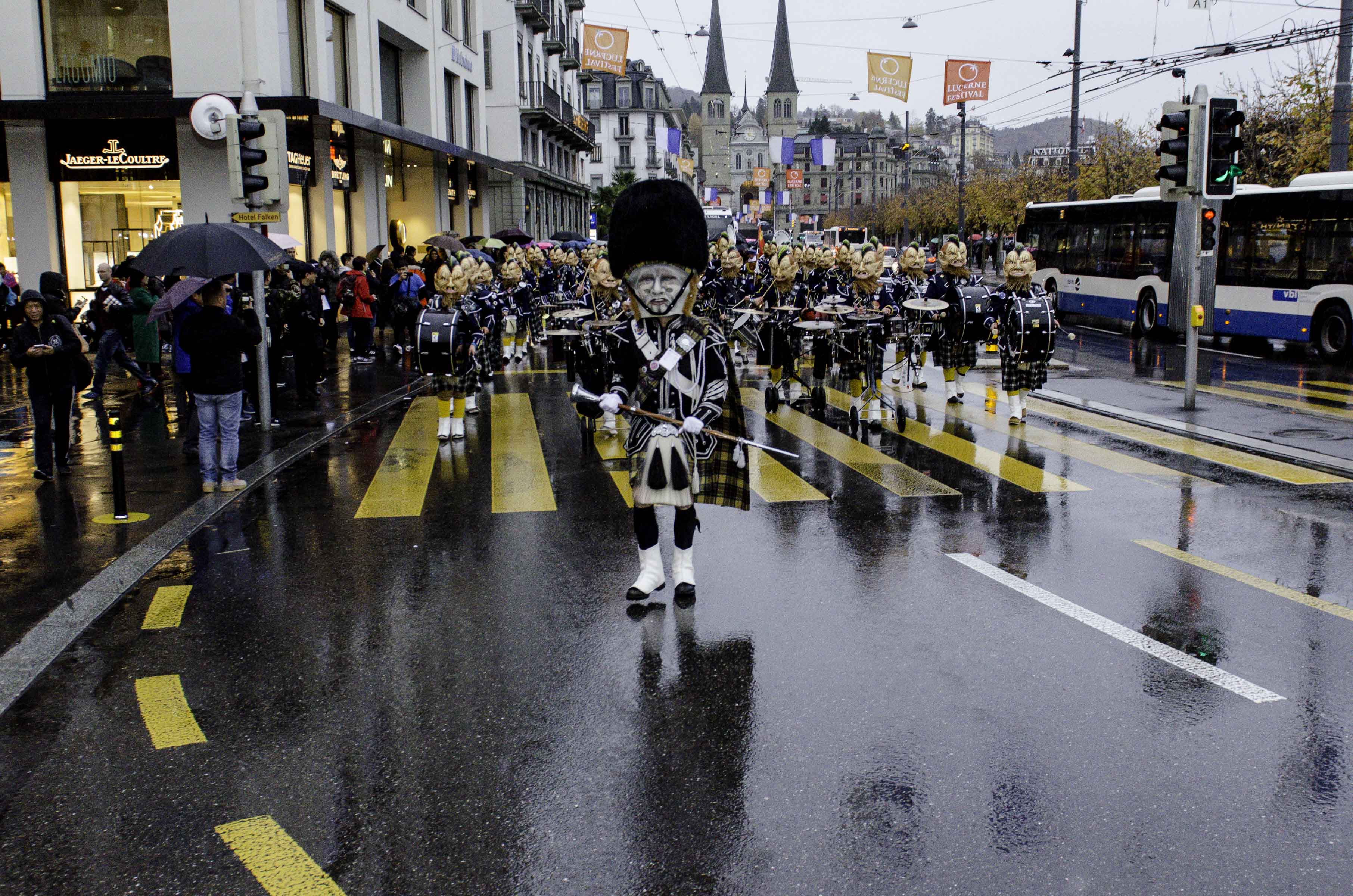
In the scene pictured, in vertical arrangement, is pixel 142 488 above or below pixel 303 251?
below

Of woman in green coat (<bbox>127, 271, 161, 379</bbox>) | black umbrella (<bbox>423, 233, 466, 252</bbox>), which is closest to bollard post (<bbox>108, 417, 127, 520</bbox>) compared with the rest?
woman in green coat (<bbox>127, 271, 161, 379</bbox>)

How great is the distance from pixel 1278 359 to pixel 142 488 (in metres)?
18.2

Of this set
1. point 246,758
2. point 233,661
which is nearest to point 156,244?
point 233,661

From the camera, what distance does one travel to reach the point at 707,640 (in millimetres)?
6055

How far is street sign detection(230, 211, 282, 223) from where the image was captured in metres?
12.4

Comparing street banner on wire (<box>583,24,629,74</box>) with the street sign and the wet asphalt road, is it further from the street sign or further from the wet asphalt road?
the wet asphalt road

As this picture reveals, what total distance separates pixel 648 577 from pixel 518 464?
4.59 meters

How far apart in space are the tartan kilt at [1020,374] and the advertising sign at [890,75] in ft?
62.5

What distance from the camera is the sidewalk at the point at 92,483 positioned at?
24.1 ft

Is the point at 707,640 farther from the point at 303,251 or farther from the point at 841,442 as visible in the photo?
the point at 303,251

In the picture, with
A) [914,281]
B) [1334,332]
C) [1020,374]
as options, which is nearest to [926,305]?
[1020,374]

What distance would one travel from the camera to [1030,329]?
12359 mm

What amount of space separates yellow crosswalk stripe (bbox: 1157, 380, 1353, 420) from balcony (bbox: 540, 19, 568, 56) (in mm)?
43280

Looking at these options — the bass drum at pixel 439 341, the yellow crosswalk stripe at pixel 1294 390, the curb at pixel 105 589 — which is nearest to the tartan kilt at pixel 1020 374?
the yellow crosswalk stripe at pixel 1294 390
